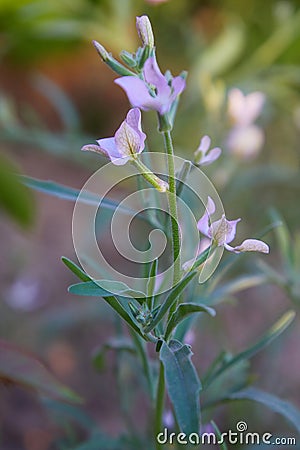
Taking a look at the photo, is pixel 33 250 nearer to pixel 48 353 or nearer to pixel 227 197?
pixel 48 353

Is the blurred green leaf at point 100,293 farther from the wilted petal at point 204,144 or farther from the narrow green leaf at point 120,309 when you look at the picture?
the wilted petal at point 204,144

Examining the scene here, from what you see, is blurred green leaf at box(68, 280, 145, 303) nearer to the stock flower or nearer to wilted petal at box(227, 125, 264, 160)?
the stock flower

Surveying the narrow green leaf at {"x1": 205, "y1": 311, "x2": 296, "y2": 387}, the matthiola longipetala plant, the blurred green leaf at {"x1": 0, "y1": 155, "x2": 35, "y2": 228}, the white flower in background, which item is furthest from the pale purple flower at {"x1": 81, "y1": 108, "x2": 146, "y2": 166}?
the blurred green leaf at {"x1": 0, "y1": 155, "x2": 35, "y2": 228}

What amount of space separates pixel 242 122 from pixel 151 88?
0.41 metres

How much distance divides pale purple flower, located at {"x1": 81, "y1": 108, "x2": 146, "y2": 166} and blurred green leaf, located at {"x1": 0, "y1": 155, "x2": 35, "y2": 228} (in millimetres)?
659

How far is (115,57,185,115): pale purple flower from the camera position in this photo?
428 mm

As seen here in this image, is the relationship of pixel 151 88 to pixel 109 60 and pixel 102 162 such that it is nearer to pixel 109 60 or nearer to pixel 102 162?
pixel 109 60

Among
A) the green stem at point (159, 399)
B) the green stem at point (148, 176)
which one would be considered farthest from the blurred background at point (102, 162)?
the green stem at point (148, 176)

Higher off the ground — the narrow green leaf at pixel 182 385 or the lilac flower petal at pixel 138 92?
the lilac flower petal at pixel 138 92

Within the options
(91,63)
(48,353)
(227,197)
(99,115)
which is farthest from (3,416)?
(91,63)

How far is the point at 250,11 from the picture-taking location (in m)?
1.61

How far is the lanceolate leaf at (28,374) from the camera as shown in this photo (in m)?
0.61

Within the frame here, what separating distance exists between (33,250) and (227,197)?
1.73ft

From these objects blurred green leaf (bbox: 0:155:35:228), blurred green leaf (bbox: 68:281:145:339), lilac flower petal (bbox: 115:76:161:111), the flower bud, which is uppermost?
blurred green leaf (bbox: 0:155:35:228)
